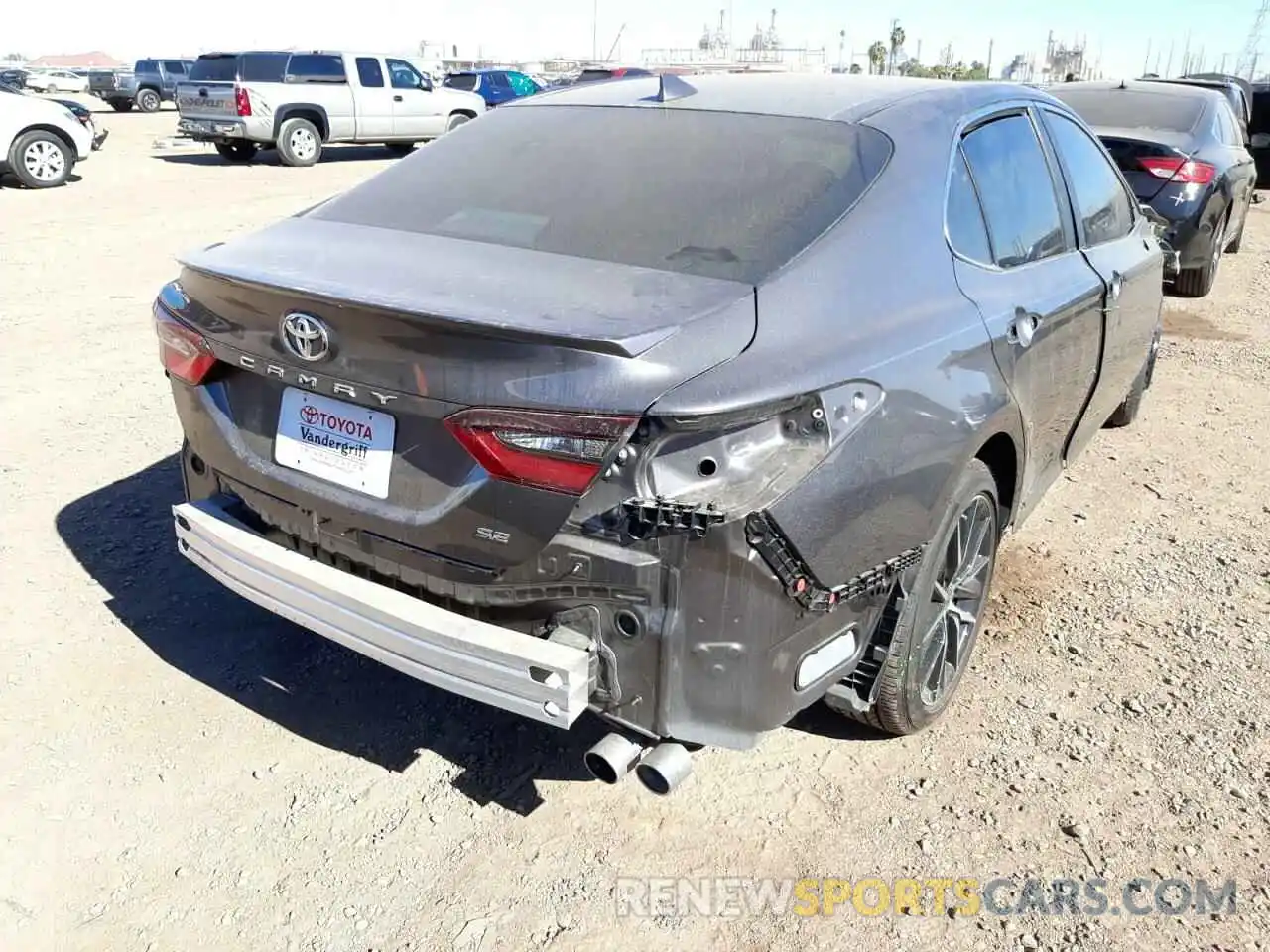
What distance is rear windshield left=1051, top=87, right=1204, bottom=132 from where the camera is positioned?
845 centimetres

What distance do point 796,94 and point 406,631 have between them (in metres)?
2.02

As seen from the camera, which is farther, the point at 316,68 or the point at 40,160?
the point at 316,68

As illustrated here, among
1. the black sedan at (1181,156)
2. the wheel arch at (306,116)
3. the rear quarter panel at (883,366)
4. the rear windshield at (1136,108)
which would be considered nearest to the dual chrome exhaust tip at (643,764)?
the rear quarter panel at (883,366)

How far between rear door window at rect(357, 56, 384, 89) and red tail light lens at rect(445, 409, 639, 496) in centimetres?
1853

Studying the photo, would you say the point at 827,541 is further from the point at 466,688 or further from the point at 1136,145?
the point at 1136,145

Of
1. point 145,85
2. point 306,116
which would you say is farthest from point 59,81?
point 306,116

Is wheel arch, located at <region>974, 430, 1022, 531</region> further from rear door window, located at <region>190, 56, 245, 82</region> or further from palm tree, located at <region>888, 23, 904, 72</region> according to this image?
palm tree, located at <region>888, 23, 904, 72</region>

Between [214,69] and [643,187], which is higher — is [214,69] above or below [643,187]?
A: below

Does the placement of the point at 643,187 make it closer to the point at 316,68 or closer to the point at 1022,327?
the point at 1022,327

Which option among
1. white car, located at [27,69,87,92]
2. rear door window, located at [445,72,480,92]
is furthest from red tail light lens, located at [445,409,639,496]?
white car, located at [27,69,87,92]

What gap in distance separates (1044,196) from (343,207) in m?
2.31

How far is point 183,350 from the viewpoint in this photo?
279 centimetres

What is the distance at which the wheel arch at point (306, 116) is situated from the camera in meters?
17.7

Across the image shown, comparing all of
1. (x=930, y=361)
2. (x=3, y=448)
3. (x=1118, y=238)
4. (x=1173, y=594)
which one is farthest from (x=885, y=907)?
(x=3, y=448)
